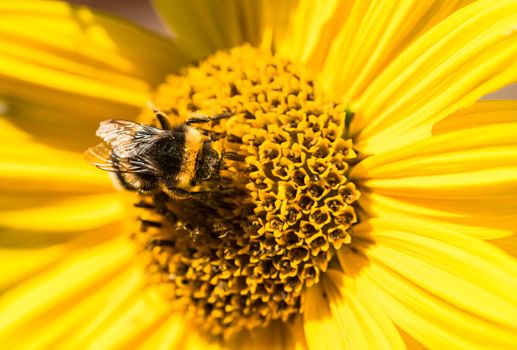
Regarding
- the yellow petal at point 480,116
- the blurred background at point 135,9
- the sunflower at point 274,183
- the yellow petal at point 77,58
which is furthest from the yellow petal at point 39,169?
the blurred background at point 135,9

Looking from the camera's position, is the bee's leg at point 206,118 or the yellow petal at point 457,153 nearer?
the yellow petal at point 457,153

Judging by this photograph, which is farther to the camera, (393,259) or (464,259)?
(393,259)

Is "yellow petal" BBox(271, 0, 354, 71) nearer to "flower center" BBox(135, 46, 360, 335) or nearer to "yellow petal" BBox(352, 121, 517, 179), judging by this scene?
"flower center" BBox(135, 46, 360, 335)

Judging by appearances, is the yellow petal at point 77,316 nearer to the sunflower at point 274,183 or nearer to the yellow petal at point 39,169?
the sunflower at point 274,183

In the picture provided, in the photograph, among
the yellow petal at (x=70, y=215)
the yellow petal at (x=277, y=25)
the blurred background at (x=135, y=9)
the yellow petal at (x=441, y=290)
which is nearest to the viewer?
the yellow petal at (x=441, y=290)

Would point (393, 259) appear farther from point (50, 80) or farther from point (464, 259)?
point (50, 80)

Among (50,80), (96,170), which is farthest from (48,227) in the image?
(50,80)
